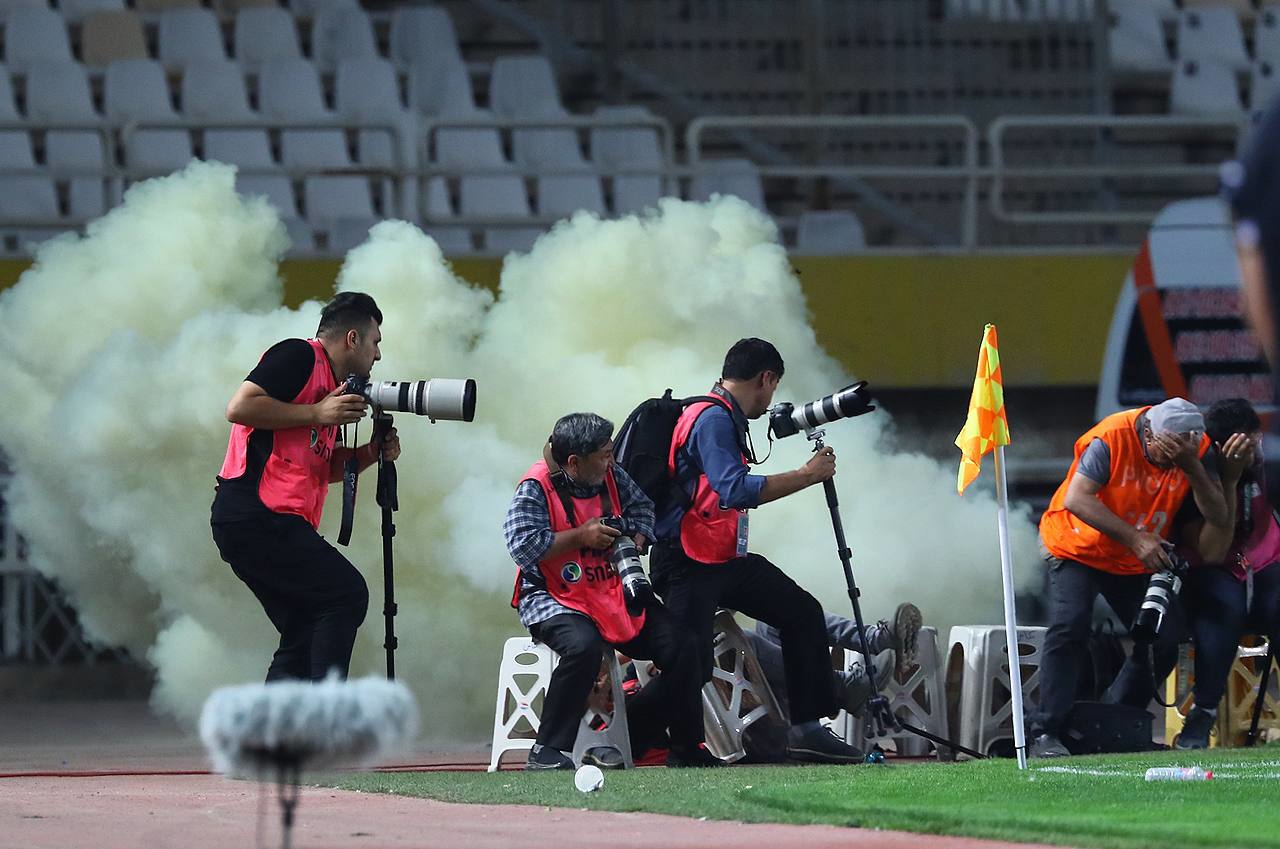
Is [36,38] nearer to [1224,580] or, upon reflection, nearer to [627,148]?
[627,148]

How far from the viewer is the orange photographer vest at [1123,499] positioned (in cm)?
898

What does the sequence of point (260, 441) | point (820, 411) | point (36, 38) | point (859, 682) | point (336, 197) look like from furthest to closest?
point (36, 38)
point (336, 197)
point (859, 682)
point (820, 411)
point (260, 441)

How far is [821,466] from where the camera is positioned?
28.1 ft

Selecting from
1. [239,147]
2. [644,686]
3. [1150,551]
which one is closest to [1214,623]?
[1150,551]

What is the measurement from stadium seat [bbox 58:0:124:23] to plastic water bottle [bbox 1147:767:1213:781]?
38.9ft

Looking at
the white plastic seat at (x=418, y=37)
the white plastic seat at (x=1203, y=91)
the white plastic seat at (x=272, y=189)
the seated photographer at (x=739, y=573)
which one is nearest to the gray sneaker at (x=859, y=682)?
the seated photographer at (x=739, y=573)

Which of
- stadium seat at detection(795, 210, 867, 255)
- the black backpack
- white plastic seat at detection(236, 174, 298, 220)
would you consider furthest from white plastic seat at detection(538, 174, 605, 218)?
the black backpack

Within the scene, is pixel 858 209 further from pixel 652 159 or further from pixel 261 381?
pixel 261 381

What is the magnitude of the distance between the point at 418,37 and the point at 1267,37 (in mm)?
7645

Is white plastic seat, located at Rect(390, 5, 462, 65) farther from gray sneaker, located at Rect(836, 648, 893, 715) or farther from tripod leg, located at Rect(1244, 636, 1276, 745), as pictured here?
tripod leg, located at Rect(1244, 636, 1276, 745)

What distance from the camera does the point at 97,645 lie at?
44.8 feet

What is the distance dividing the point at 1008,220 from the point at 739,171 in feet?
7.16

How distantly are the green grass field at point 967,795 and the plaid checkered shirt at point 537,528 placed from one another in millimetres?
703

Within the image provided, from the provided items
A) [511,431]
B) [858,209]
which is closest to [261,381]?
[511,431]
